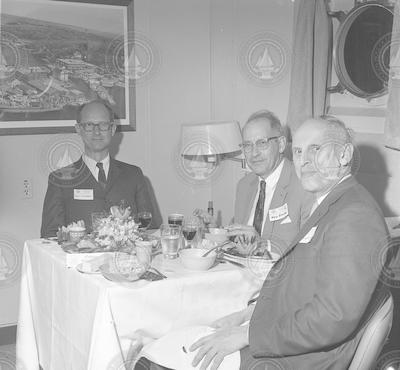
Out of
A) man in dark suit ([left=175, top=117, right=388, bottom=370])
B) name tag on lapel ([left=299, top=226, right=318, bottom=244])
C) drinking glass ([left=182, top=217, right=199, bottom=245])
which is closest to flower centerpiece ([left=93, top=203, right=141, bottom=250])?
drinking glass ([left=182, top=217, right=199, bottom=245])

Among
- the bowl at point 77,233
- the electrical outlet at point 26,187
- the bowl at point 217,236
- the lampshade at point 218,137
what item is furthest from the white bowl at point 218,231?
the electrical outlet at point 26,187

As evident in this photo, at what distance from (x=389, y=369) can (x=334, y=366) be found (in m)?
0.79

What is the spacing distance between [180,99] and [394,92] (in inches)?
77.5

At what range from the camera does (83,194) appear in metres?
3.66

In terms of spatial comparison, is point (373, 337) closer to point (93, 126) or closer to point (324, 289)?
point (324, 289)

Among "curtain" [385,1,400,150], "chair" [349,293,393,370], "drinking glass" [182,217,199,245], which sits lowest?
"chair" [349,293,393,370]

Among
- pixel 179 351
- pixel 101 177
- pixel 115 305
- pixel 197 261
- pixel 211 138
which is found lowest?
pixel 179 351

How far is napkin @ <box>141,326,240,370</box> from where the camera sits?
209cm

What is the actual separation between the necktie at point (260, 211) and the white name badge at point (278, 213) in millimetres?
123

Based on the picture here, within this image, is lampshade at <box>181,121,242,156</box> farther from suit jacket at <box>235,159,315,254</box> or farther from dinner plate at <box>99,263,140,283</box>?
dinner plate at <box>99,263,140,283</box>

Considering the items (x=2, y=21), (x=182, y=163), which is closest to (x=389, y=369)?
(x=182, y=163)

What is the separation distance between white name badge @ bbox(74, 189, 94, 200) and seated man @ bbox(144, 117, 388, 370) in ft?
5.52

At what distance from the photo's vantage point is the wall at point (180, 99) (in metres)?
4.07

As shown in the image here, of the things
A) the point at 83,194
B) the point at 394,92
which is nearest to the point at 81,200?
the point at 83,194
